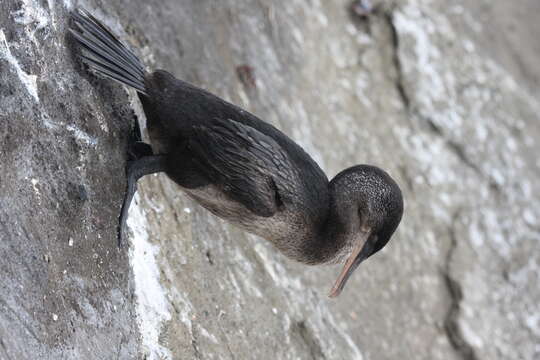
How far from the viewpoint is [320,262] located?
505 centimetres

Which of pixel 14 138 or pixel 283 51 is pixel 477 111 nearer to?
pixel 283 51

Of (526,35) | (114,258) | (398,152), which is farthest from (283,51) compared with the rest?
(526,35)

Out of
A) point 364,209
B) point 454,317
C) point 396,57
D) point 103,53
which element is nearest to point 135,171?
point 103,53

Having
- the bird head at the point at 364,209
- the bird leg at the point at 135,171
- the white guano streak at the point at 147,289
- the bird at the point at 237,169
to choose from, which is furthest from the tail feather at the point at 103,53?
the bird head at the point at 364,209

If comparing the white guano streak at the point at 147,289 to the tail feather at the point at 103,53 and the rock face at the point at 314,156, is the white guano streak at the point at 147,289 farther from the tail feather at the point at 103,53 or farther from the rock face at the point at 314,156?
the tail feather at the point at 103,53

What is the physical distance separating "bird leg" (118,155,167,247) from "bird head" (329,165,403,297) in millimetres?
1061

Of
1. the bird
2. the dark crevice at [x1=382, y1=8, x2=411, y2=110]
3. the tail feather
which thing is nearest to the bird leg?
the bird

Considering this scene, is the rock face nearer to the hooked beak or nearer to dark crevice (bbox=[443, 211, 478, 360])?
dark crevice (bbox=[443, 211, 478, 360])

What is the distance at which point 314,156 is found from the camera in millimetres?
7086

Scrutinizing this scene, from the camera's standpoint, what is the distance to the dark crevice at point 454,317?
748cm

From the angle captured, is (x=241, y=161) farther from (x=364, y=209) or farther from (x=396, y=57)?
(x=396, y=57)

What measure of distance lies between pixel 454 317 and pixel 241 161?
382cm

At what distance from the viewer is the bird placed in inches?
179

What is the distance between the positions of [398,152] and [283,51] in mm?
1626
